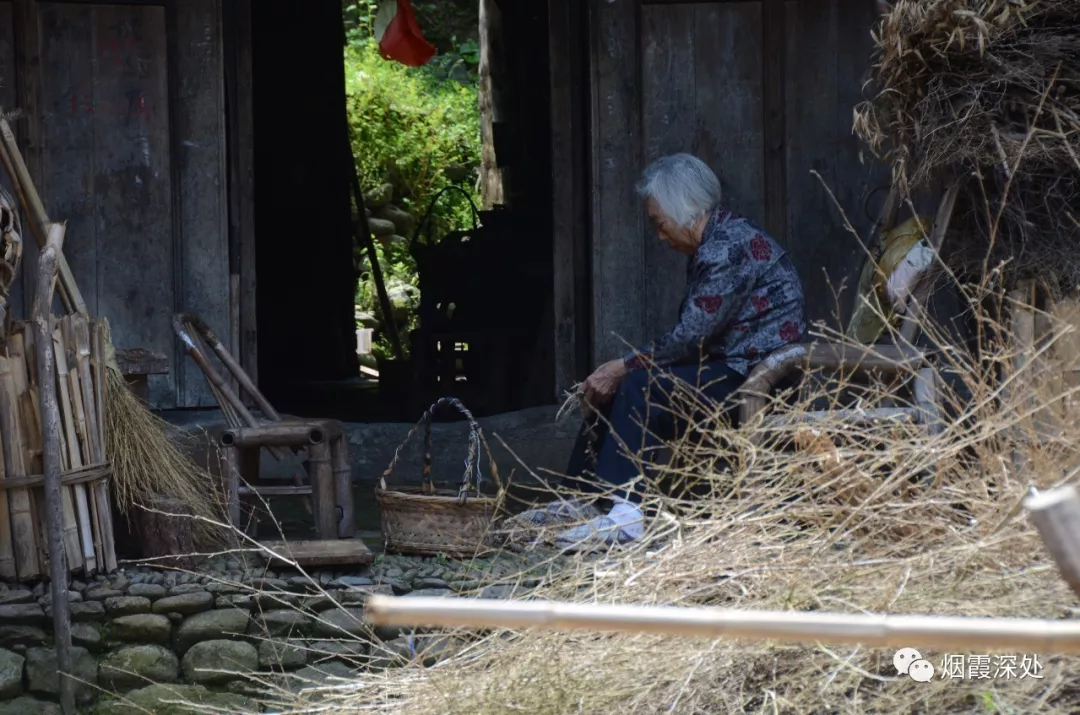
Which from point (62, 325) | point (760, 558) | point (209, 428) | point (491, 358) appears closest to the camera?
point (760, 558)

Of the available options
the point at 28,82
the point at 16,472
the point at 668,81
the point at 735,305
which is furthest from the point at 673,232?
the point at 28,82

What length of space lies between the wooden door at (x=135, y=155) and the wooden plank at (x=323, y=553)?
1.65m

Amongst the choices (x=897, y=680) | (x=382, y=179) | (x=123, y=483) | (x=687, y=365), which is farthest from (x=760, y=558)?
(x=382, y=179)

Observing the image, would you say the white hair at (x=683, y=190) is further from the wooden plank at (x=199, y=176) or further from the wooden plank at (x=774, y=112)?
the wooden plank at (x=199, y=176)

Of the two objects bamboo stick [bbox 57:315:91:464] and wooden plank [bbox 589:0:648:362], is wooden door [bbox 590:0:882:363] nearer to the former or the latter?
wooden plank [bbox 589:0:648:362]

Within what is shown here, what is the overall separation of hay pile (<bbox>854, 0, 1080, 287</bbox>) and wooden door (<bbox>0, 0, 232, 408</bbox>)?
9.77ft

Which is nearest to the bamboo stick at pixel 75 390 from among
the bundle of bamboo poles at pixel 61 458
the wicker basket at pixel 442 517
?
the bundle of bamboo poles at pixel 61 458

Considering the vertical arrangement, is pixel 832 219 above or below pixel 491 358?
above

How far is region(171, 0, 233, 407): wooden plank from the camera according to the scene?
6.11m

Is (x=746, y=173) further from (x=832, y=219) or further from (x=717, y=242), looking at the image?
(x=717, y=242)

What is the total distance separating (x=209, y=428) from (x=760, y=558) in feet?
10.5

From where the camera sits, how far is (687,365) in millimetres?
5102

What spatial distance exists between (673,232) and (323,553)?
5.66ft

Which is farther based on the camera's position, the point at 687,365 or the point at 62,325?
the point at 687,365
